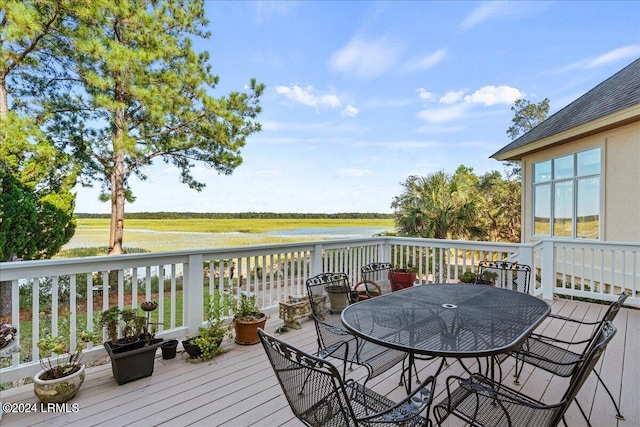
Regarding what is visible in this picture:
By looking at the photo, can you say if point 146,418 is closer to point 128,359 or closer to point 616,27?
point 128,359

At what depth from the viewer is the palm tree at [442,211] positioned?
29.5ft

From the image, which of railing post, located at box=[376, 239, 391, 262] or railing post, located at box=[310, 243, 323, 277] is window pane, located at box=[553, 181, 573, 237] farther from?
railing post, located at box=[310, 243, 323, 277]

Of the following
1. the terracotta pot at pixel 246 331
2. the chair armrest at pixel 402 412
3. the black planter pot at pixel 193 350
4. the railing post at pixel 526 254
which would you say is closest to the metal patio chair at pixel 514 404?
the chair armrest at pixel 402 412

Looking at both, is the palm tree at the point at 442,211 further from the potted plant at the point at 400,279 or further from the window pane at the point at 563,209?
the potted plant at the point at 400,279

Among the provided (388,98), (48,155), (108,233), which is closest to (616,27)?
(388,98)

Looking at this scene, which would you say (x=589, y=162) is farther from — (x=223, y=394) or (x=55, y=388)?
(x=55, y=388)

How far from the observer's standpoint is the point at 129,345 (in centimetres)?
267

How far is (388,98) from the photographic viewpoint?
35.9ft

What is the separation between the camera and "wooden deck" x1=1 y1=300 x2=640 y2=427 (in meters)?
2.06

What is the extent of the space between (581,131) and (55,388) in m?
8.21

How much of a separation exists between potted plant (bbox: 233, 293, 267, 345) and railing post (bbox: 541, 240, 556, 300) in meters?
4.52

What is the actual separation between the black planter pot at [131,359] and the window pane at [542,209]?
26.3 ft

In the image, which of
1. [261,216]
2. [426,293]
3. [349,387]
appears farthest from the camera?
[261,216]

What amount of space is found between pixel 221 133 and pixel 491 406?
29.8 ft
